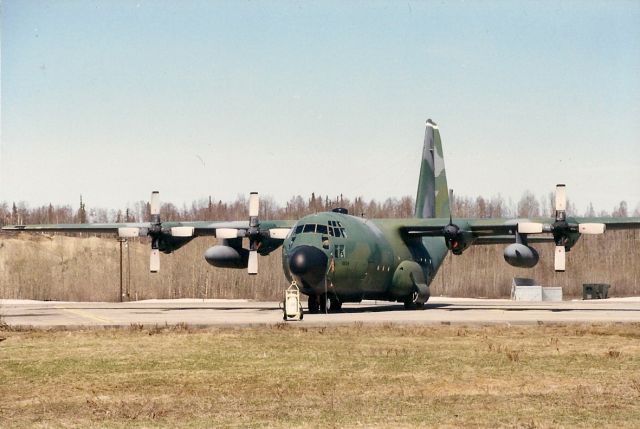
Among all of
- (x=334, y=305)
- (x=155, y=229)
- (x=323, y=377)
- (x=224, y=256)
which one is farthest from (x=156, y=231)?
(x=323, y=377)

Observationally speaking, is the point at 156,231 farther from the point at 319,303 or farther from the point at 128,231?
the point at 319,303

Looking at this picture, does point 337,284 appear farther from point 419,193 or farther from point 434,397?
point 434,397

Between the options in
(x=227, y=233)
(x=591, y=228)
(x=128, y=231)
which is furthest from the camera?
(x=128, y=231)

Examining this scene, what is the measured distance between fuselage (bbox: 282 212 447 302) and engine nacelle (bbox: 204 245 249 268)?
6801 millimetres

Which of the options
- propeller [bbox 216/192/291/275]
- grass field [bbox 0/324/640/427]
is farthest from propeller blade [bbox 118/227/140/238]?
grass field [bbox 0/324/640/427]

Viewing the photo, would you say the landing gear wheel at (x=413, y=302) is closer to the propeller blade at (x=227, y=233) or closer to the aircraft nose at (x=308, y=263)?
the aircraft nose at (x=308, y=263)

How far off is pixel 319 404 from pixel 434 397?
86.2 inches

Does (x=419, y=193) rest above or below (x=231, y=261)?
above

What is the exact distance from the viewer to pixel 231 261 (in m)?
46.1

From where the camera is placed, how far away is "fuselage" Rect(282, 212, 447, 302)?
38.1 meters

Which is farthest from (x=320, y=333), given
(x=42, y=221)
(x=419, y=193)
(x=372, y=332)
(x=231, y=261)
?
(x=42, y=221)

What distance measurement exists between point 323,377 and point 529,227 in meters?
25.4

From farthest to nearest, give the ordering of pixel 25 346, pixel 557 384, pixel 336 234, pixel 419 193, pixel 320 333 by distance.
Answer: pixel 419 193
pixel 336 234
pixel 320 333
pixel 25 346
pixel 557 384

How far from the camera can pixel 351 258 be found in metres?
40.1
